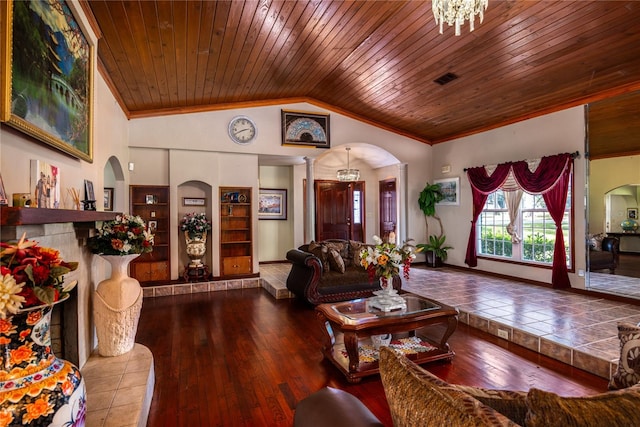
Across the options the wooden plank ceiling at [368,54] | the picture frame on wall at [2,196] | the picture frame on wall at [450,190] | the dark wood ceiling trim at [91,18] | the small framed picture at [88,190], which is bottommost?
the picture frame on wall at [2,196]

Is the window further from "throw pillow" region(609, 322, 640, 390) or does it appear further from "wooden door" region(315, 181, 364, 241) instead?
"throw pillow" region(609, 322, 640, 390)

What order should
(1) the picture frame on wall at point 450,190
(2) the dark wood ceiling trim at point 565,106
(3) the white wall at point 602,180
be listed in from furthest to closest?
(1) the picture frame on wall at point 450,190 < (3) the white wall at point 602,180 < (2) the dark wood ceiling trim at point 565,106

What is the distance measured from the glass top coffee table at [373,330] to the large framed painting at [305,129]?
154 inches

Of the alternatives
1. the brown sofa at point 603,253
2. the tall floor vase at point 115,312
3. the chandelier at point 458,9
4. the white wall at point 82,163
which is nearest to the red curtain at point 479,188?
the brown sofa at point 603,253

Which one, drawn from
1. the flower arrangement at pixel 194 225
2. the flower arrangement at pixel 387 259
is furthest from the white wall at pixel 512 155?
the flower arrangement at pixel 194 225

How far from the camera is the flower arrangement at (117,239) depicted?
2.66 meters

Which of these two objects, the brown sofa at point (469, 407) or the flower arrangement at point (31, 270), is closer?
the brown sofa at point (469, 407)

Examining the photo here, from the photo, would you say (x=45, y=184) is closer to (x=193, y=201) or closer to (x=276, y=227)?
(x=193, y=201)

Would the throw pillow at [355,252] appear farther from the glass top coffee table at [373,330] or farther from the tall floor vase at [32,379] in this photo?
the tall floor vase at [32,379]

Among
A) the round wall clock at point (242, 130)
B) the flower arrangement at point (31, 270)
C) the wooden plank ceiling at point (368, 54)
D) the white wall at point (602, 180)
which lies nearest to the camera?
the flower arrangement at point (31, 270)

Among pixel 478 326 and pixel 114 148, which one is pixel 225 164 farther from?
pixel 478 326

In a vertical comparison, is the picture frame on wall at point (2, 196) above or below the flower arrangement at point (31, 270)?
above

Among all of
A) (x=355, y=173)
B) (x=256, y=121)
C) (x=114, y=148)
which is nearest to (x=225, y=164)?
A: (x=256, y=121)

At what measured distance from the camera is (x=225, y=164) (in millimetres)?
6090
